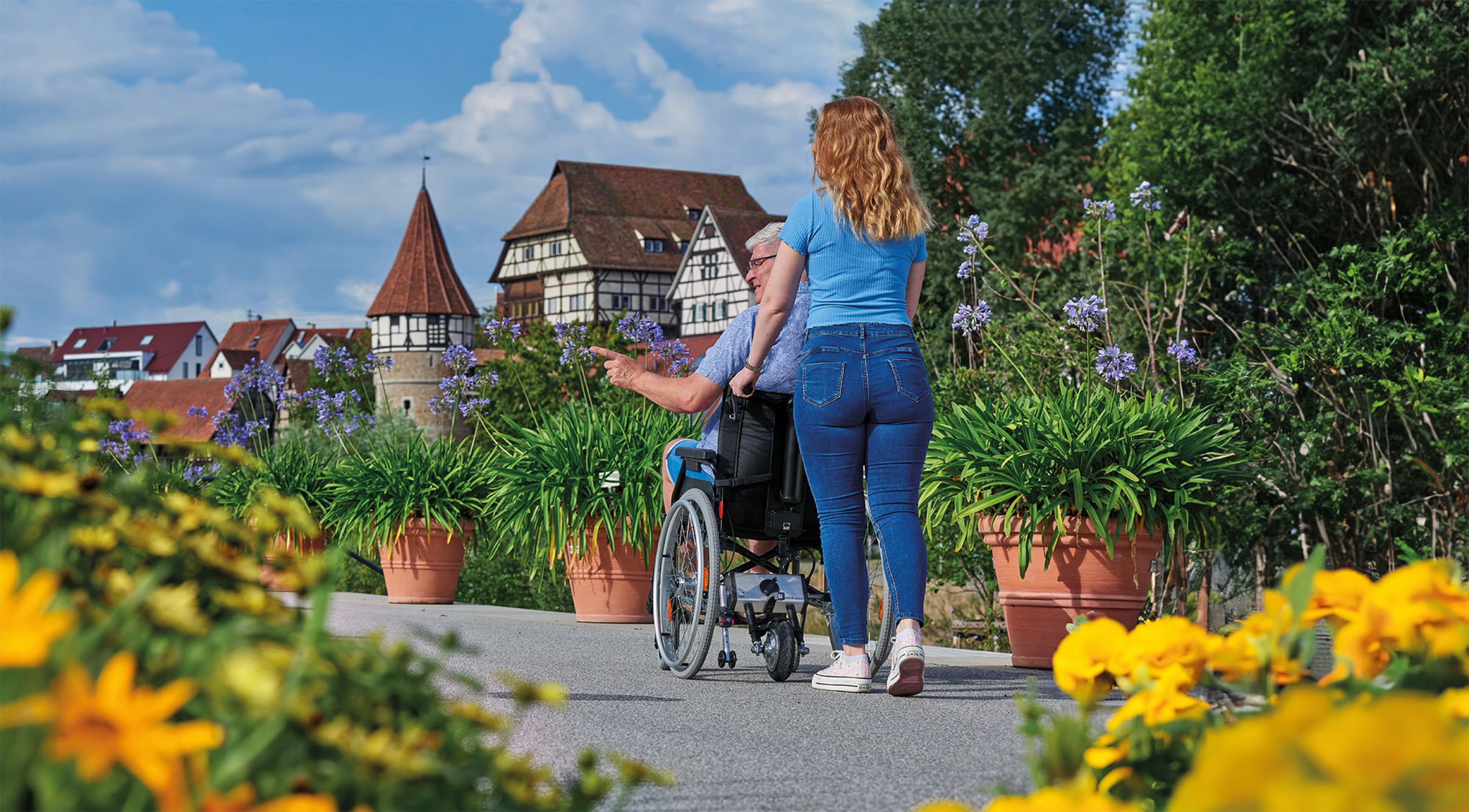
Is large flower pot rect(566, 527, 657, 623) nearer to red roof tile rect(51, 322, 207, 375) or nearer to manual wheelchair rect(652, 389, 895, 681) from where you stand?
manual wheelchair rect(652, 389, 895, 681)

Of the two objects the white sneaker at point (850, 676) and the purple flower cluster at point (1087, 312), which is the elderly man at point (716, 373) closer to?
the white sneaker at point (850, 676)

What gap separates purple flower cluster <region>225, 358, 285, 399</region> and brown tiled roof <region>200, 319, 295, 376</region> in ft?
261

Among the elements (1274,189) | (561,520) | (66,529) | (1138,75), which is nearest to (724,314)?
(1138,75)

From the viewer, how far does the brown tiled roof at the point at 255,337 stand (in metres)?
89.2

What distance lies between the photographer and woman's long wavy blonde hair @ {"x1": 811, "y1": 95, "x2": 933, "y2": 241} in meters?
3.96

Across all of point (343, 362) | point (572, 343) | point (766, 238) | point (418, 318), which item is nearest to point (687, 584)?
point (766, 238)

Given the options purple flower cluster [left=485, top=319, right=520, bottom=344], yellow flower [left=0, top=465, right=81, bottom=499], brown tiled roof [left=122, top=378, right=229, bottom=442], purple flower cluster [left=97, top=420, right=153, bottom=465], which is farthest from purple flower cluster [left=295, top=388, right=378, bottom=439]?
brown tiled roof [left=122, top=378, right=229, bottom=442]

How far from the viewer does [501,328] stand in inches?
387

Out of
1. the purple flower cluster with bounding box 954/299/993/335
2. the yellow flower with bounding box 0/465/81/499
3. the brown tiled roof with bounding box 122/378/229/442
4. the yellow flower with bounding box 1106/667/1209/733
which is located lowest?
the yellow flower with bounding box 1106/667/1209/733

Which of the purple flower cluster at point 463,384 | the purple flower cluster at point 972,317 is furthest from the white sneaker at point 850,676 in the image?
the purple flower cluster at point 463,384

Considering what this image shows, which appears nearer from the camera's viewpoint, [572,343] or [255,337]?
[572,343]

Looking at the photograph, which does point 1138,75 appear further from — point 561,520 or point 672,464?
point 672,464

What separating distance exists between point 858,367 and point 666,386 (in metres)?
0.78

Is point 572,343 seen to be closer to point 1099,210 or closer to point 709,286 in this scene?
point 1099,210
